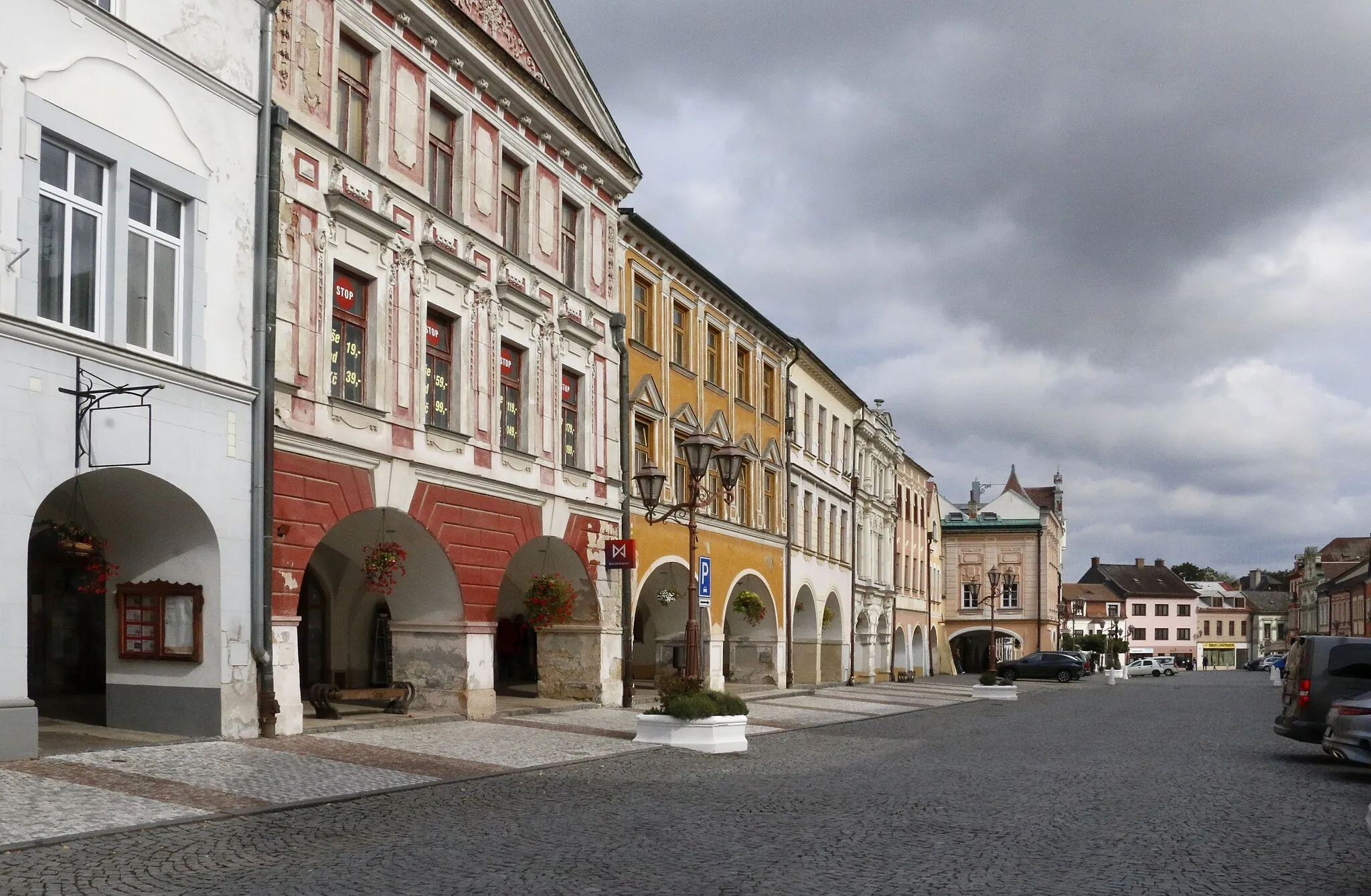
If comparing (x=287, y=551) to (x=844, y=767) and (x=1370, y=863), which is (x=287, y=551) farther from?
(x=1370, y=863)

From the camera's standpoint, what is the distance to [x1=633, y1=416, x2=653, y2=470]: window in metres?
30.5

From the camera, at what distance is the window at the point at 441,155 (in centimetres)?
2261

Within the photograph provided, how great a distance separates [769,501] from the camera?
4053 cm

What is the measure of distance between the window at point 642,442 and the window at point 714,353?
4828mm

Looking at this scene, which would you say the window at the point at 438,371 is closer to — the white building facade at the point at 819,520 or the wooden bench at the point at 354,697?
the wooden bench at the point at 354,697

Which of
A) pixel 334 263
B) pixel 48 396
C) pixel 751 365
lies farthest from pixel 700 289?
pixel 48 396

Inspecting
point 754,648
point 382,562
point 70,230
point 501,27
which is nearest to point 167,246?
point 70,230

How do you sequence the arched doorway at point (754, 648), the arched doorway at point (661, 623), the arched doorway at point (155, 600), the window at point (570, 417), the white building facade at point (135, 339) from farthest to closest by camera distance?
the arched doorway at point (754, 648) < the arched doorway at point (661, 623) < the window at point (570, 417) < the arched doorway at point (155, 600) < the white building facade at point (135, 339)

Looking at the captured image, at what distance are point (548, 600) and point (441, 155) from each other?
825 centimetres

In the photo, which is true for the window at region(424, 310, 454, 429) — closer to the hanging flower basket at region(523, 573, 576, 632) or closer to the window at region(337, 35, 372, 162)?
the window at region(337, 35, 372, 162)

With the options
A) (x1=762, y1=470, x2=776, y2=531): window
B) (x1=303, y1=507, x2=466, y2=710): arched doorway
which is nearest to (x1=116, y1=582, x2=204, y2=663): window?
(x1=303, y1=507, x2=466, y2=710): arched doorway

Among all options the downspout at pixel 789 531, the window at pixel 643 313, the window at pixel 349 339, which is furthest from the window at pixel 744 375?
the window at pixel 349 339

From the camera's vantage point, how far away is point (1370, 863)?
33.8 ft

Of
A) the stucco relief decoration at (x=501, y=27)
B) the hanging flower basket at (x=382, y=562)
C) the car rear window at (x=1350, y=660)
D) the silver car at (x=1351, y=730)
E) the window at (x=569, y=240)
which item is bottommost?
the silver car at (x=1351, y=730)
